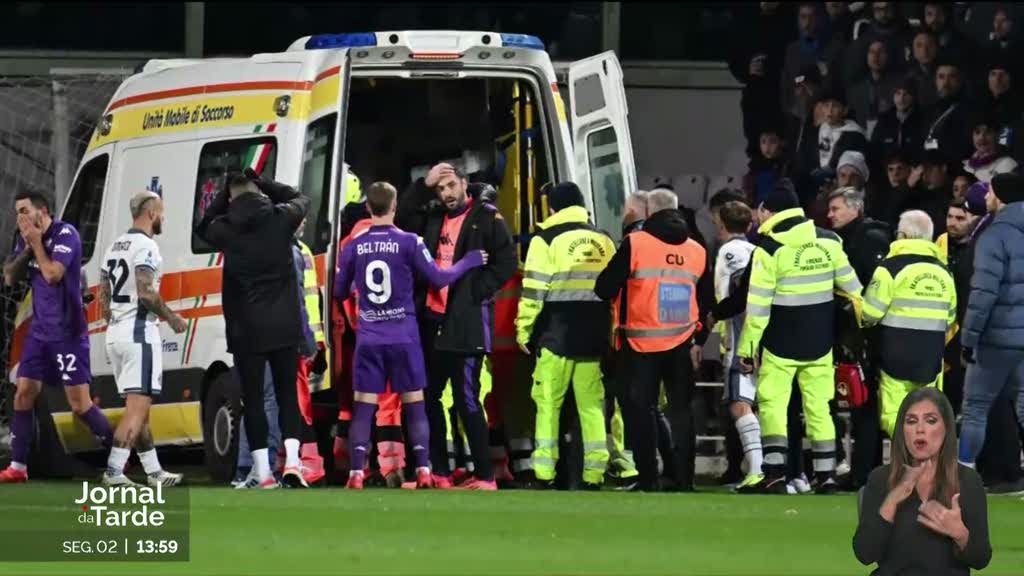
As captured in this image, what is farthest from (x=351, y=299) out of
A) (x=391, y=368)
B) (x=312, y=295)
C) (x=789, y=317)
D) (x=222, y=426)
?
(x=789, y=317)

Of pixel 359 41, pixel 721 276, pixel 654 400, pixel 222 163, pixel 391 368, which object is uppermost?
pixel 359 41

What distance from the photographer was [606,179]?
661 inches

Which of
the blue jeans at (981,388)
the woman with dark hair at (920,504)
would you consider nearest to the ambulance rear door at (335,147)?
the blue jeans at (981,388)

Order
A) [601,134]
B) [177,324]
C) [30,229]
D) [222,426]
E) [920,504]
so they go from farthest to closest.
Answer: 1. [601,134]
2. [222,426]
3. [30,229]
4. [177,324]
5. [920,504]

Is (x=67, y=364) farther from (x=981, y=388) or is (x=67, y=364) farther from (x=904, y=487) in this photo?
(x=904, y=487)

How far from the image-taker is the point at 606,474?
17.3m

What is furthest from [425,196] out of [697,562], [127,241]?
[697,562]

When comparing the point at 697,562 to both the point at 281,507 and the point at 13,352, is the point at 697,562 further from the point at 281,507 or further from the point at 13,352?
the point at 13,352

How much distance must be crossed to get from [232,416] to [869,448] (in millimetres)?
3724

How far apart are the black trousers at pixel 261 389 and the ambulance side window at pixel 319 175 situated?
1.03 meters

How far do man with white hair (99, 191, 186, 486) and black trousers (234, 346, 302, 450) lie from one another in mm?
655

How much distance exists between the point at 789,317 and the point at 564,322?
1.27m

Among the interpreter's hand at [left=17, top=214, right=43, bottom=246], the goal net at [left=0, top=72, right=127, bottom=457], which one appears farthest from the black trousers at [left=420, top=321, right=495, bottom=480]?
the goal net at [left=0, top=72, right=127, bottom=457]

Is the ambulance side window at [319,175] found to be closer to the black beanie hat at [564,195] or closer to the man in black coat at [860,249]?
the black beanie hat at [564,195]
